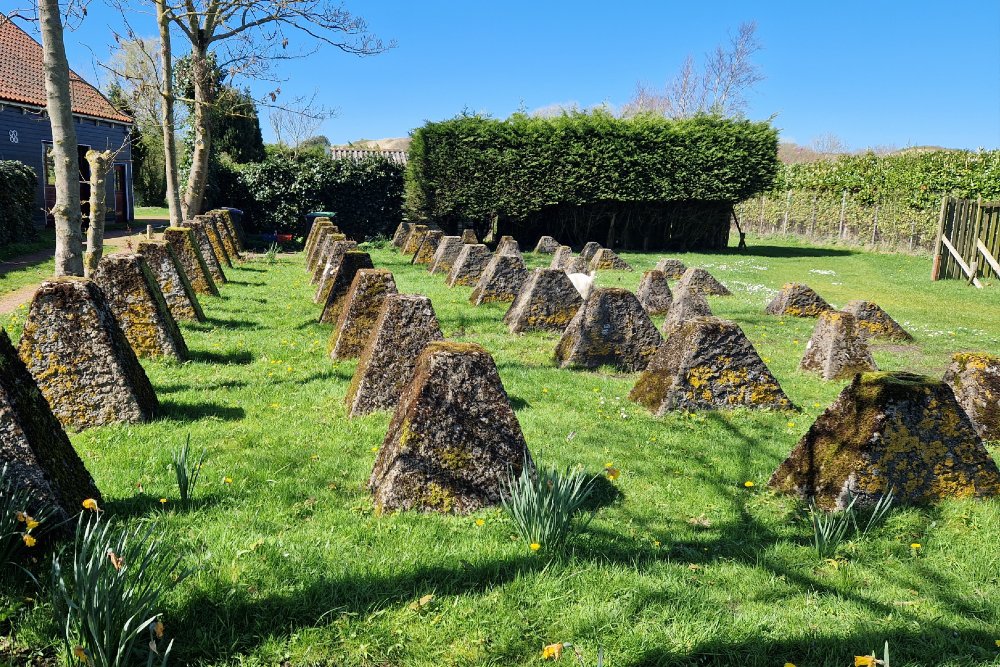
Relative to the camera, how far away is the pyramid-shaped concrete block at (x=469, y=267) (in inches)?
608

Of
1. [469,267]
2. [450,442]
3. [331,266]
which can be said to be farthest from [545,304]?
[450,442]

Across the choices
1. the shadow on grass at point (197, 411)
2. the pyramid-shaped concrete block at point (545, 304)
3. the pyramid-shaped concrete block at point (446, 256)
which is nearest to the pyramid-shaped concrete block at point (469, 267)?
the pyramid-shaped concrete block at point (446, 256)

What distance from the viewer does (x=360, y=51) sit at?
18.0 metres

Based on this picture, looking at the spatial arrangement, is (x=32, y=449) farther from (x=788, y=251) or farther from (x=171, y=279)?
(x=788, y=251)

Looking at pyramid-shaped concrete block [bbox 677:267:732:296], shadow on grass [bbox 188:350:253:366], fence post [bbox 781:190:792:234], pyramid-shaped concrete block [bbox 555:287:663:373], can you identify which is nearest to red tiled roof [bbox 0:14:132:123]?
shadow on grass [bbox 188:350:253:366]

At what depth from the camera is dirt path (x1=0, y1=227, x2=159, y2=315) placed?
11238 mm

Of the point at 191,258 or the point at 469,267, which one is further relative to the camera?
the point at 469,267

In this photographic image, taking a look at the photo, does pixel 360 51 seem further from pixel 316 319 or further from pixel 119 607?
pixel 119 607

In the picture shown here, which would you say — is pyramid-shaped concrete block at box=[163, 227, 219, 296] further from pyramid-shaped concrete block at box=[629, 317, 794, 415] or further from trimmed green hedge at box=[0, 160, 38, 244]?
pyramid-shaped concrete block at box=[629, 317, 794, 415]

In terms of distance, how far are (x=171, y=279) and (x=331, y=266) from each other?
3926mm

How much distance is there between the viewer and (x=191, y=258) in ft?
40.4

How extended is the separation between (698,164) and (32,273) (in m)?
22.2

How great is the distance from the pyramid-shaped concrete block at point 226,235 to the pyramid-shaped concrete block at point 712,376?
1428 cm

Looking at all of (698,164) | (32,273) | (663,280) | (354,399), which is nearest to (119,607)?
(354,399)
